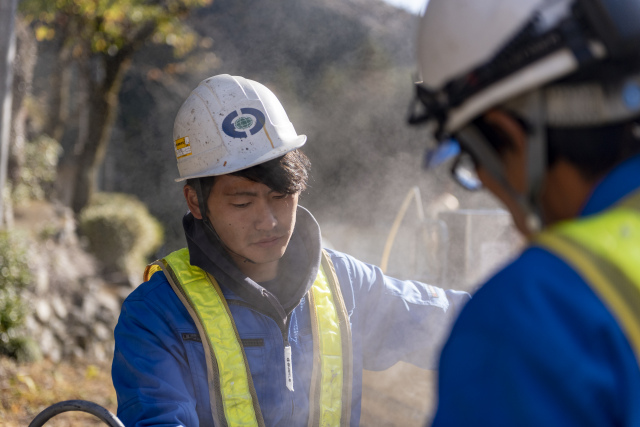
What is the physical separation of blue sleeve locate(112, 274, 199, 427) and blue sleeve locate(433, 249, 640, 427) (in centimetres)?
131

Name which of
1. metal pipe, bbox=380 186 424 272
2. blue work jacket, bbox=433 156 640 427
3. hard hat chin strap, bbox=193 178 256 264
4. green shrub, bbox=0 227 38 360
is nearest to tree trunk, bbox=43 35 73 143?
green shrub, bbox=0 227 38 360

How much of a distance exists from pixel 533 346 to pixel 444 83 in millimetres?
570

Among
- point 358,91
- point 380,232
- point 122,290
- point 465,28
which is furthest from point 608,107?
point 358,91

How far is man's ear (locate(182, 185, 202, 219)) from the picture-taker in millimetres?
2572

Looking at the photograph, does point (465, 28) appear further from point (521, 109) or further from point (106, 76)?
point (106, 76)

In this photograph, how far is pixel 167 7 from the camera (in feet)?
38.5

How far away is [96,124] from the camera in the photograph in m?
13.4

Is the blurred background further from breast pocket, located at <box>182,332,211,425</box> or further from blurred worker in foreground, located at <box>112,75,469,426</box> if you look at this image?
breast pocket, located at <box>182,332,211,425</box>

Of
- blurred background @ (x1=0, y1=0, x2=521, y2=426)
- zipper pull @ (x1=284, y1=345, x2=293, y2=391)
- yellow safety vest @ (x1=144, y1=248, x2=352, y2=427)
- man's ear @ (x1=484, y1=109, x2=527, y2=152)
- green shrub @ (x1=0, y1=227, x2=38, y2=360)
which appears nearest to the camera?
man's ear @ (x1=484, y1=109, x2=527, y2=152)

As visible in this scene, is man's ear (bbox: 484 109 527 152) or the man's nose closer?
man's ear (bbox: 484 109 527 152)

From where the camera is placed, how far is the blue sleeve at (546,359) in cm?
83

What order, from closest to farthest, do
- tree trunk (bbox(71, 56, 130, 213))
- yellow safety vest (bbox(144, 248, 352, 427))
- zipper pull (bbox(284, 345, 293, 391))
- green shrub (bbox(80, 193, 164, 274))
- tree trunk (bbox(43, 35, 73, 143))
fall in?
1. yellow safety vest (bbox(144, 248, 352, 427))
2. zipper pull (bbox(284, 345, 293, 391))
3. green shrub (bbox(80, 193, 164, 274))
4. tree trunk (bbox(71, 56, 130, 213))
5. tree trunk (bbox(43, 35, 73, 143))

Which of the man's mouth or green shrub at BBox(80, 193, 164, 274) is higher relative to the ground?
the man's mouth

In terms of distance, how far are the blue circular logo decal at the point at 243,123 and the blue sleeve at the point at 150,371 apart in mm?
731
